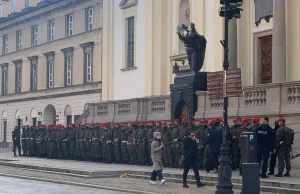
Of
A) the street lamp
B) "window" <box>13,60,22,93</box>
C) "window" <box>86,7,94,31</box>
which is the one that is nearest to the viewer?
the street lamp

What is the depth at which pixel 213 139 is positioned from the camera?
23.4 meters

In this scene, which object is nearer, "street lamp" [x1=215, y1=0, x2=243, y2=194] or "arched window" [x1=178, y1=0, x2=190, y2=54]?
"street lamp" [x1=215, y1=0, x2=243, y2=194]

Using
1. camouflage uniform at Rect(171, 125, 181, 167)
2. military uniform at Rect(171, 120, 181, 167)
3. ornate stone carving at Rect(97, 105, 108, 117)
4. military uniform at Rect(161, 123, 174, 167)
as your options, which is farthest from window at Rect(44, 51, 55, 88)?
camouflage uniform at Rect(171, 125, 181, 167)

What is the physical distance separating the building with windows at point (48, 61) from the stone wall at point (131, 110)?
9892mm

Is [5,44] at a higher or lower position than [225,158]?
higher

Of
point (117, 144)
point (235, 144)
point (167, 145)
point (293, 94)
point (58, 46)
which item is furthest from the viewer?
point (58, 46)

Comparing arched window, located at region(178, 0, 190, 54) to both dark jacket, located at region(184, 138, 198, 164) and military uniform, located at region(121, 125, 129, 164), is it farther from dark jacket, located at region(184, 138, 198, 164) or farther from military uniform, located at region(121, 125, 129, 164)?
dark jacket, located at region(184, 138, 198, 164)

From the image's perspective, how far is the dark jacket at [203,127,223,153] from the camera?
23328 mm

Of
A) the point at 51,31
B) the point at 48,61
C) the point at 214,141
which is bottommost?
the point at 214,141

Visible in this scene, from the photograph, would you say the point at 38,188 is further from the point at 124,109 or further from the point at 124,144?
the point at 124,109

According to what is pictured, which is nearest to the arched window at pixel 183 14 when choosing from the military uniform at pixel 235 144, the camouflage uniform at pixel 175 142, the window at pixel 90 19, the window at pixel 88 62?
the camouflage uniform at pixel 175 142

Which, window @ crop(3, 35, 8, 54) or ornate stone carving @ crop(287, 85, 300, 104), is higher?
window @ crop(3, 35, 8, 54)

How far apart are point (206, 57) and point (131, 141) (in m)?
6.21

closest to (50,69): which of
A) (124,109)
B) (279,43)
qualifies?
(124,109)
